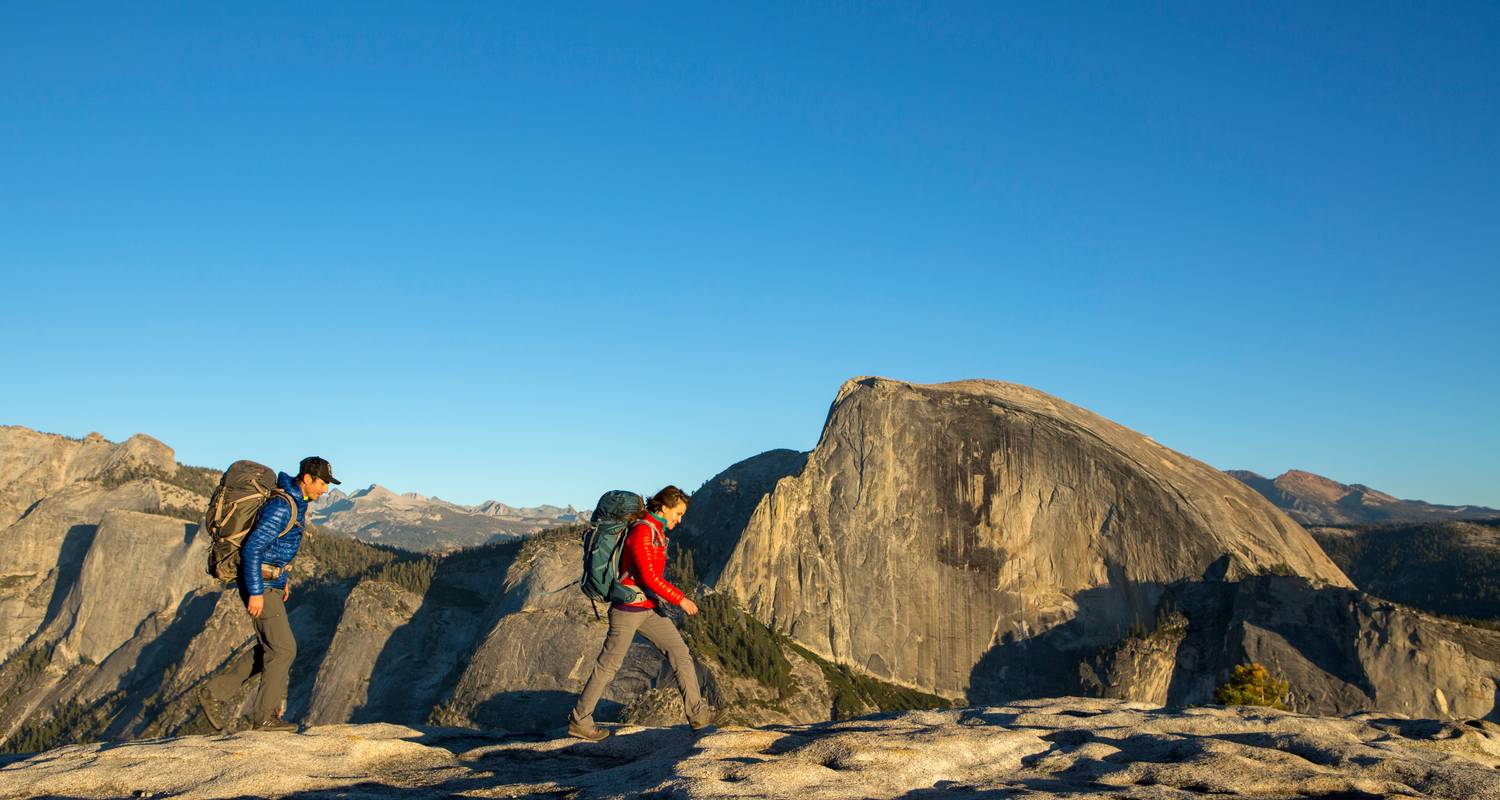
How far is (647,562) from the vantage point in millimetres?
19125

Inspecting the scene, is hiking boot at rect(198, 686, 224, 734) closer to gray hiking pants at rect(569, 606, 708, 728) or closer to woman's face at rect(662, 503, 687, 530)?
gray hiking pants at rect(569, 606, 708, 728)

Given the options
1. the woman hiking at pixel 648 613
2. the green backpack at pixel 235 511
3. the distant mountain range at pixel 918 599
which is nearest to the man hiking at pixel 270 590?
the green backpack at pixel 235 511

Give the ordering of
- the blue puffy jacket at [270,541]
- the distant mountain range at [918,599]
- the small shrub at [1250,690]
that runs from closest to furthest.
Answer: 1. the blue puffy jacket at [270,541]
2. the small shrub at [1250,690]
3. the distant mountain range at [918,599]

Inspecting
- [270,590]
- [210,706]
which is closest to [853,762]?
[270,590]

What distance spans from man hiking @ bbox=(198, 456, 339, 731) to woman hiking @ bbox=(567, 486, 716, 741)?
5.78 metres

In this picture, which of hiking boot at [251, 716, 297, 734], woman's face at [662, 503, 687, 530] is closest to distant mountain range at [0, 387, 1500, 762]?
hiking boot at [251, 716, 297, 734]

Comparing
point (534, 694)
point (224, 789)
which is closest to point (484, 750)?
point (224, 789)

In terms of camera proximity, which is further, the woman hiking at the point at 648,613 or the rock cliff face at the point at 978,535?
the rock cliff face at the point at 978,535

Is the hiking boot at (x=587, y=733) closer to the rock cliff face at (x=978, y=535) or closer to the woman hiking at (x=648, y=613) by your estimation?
the woman hiking at (x=648, y=613)

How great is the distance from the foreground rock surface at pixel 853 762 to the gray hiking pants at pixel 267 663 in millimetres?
766

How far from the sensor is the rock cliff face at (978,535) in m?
156

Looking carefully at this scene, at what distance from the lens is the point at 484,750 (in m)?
19.6

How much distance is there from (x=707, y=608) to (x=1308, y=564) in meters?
94.3

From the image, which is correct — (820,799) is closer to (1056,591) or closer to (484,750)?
(484,750)
